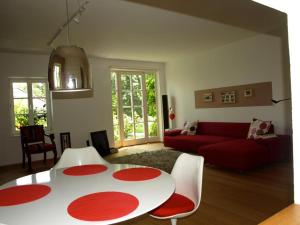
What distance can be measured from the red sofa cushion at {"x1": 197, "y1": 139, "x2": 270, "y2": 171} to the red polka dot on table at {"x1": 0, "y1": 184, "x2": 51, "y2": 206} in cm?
309

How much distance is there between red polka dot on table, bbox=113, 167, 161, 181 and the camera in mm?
1672

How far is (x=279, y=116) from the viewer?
4723 millimetres

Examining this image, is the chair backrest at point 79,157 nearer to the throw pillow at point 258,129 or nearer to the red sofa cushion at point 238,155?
the red sofa cushion at point 238,155

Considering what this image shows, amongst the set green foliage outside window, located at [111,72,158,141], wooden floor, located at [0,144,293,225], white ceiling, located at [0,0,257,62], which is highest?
white ceiling, located at [0,0,257,62]

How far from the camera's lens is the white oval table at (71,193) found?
1.12 meters

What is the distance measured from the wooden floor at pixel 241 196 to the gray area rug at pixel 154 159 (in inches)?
32.4

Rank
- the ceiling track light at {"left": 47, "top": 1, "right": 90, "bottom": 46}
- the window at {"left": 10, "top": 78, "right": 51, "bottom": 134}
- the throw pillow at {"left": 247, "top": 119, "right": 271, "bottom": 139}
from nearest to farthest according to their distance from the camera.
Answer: the ceiling track light at {"left": 47, "top": 1, "right": 90, "bottom": 46} < the throw pillow at {"left": 247, "top": 119, "right": 271, "bottom": 139} < the window at {"left": 10, "top": 78, "right": 51, "bottom": 134}

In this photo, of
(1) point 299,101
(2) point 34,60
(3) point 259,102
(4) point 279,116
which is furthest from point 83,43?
(1) point 299,101

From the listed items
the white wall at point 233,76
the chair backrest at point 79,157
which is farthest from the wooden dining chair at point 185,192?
the white wall at point 233,76

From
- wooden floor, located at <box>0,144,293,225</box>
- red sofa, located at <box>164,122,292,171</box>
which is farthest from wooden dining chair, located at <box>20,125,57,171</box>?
red sofa, located at <box>164,122,292,171</box>

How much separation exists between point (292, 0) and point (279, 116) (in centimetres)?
408

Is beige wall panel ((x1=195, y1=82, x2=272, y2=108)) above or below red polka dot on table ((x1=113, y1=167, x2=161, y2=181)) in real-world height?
above

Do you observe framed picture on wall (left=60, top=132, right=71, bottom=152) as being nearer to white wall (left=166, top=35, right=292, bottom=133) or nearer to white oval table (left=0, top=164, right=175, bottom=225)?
white wall (left=166, top=35, right=292, bottom=133)

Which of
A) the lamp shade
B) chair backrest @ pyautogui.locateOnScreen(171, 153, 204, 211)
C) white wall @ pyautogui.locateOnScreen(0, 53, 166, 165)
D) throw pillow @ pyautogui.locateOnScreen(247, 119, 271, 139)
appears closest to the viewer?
the lamp shade
